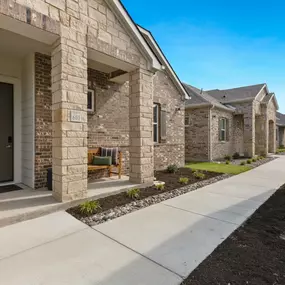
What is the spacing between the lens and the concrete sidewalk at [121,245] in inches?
84.3

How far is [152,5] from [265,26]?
5.51 meters

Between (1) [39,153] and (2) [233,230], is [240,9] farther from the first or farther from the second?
(1) [39,153]

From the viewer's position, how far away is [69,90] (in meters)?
4.11

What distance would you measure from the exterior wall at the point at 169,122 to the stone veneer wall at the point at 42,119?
189 inches

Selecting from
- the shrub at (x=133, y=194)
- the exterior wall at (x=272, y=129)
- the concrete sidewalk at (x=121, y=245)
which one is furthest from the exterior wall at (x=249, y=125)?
the shrub at (x=133, y=194)

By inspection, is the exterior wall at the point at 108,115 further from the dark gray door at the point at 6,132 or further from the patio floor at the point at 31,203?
the dark gray door at the point at 6,132

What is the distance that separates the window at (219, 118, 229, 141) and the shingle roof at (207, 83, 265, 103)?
2294 millimetres

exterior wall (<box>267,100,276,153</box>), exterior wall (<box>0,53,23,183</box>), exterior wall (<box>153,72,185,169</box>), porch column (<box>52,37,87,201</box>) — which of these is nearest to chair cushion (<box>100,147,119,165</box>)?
porch column (<box>52,37,87,201</box>)

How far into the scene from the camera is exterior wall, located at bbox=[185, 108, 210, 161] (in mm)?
13126

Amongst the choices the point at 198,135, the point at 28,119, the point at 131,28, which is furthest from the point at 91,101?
the point at 198,135

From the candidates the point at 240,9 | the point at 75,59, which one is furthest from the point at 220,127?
the point at 75,59

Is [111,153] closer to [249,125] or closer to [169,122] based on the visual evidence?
[169,122]

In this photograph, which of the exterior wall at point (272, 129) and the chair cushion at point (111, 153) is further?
the exterior wall at point (272, 129)

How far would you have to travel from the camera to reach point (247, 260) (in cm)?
243
